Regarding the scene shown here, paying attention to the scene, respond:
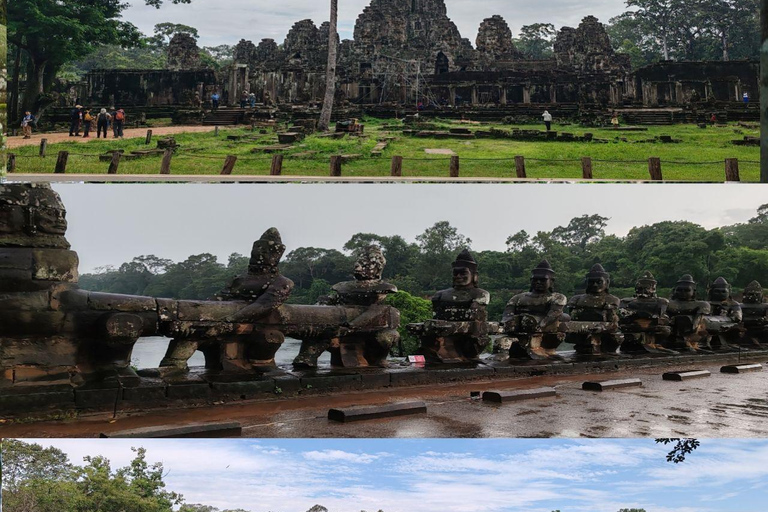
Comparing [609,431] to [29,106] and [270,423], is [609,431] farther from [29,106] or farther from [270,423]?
[29,106]

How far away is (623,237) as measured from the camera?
34.2 m

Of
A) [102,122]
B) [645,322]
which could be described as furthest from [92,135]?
[645,322]

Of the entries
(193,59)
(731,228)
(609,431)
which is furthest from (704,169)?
(731,228)

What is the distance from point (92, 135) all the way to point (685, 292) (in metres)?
11.8

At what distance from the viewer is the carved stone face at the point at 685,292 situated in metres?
12.4

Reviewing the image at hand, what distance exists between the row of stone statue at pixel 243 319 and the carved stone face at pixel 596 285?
2 centimetres

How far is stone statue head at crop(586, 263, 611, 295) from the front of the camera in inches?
416

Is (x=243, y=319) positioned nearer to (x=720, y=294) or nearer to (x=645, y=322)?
(x=645, y=322)

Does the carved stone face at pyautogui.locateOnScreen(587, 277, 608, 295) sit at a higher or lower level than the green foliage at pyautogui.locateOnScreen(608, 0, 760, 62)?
lower

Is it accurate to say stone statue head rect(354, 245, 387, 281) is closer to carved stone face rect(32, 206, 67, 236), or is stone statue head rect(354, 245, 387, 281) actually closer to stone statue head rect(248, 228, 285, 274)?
stone statue head rect(248, 228, 285, 274)

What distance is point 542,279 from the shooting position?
945 cm

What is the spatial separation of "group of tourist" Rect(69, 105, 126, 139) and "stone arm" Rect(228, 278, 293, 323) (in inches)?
414

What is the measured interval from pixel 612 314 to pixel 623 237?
81.1ft

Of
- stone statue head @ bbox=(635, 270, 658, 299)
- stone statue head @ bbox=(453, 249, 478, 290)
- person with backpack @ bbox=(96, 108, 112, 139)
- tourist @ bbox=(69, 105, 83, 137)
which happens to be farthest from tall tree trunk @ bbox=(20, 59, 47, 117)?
stone statue head @ bbox=(635, 270, 658, 299)
